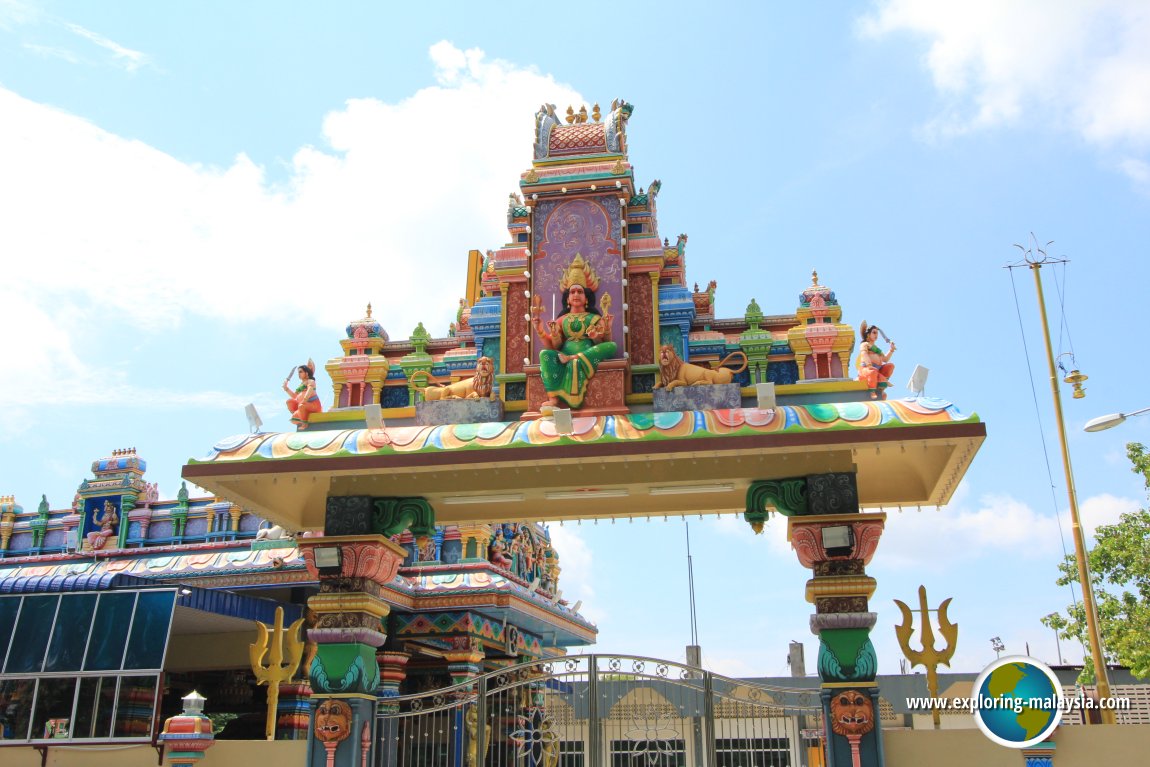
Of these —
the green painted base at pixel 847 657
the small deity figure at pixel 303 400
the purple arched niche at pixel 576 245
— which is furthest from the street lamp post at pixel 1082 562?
the small deity figure at pixel 303 400

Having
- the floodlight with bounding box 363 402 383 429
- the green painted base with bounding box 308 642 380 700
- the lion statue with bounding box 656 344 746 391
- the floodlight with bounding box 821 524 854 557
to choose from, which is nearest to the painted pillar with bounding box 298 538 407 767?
the green painted base with bounding box 308 642 380 700

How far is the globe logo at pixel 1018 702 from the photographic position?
813cm

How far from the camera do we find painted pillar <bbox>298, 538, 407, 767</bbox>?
917 centimetres

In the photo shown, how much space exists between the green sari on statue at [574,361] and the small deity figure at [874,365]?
2.59 m

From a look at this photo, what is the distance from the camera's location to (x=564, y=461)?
30.1ft

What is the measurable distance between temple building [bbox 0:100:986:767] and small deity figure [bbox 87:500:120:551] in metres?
8.45

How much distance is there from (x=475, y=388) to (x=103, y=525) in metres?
14.8

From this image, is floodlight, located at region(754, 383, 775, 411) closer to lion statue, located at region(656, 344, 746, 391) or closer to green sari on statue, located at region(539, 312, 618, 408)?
lion statue, located at region(656, 344, 746, 391)

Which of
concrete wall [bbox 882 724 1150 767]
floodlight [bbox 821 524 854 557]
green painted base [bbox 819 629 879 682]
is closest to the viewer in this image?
concrete wall [bbox 882 724 1150 767]

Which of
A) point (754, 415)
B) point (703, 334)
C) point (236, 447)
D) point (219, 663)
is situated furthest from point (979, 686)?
point (219, 663)

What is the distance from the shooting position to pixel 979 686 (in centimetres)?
838

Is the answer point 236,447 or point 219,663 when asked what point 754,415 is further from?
point 219,663

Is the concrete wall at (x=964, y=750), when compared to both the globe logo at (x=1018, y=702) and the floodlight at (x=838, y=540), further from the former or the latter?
the floodlight at (x=838, y=540)

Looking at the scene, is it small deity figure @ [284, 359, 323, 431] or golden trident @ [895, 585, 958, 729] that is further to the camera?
small deity figure @ [284, 359, 323, 431]
